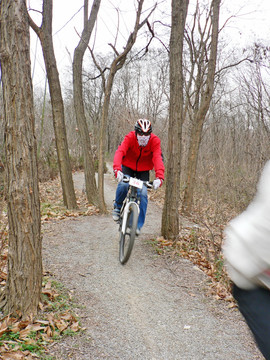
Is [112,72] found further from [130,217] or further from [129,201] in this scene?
[130,217]

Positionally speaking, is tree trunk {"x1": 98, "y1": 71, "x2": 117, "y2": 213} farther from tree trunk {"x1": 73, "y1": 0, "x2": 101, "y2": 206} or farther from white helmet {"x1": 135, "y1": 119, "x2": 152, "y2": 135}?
white helmet {"x1": 135, "y1": 119, "x2": 152, "y2": 135}

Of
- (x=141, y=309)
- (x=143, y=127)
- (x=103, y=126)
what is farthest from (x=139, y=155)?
(x=103, y=126)

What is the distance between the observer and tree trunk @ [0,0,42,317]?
304 cm

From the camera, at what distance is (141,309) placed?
406cm

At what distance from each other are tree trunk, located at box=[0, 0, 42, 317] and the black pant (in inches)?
93.3

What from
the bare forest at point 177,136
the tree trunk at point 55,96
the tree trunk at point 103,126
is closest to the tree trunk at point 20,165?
the bare forest at point 177,136

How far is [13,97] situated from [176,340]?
299cm

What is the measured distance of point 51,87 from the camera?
8680 millimetres

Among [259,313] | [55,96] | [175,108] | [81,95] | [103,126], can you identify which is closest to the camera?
[259,313]

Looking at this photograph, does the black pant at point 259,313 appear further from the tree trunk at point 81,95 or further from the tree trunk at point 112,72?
the tree trunk at point 81,95

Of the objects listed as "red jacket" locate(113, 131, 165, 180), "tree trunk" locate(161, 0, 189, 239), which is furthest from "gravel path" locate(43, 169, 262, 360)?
"red jacket" locate(113, 131, 165, 180)

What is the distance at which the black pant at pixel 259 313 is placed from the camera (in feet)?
4.30

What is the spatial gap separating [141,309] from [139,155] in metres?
2.73

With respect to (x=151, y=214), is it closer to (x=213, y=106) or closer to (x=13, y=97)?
(x=13, y=97)
